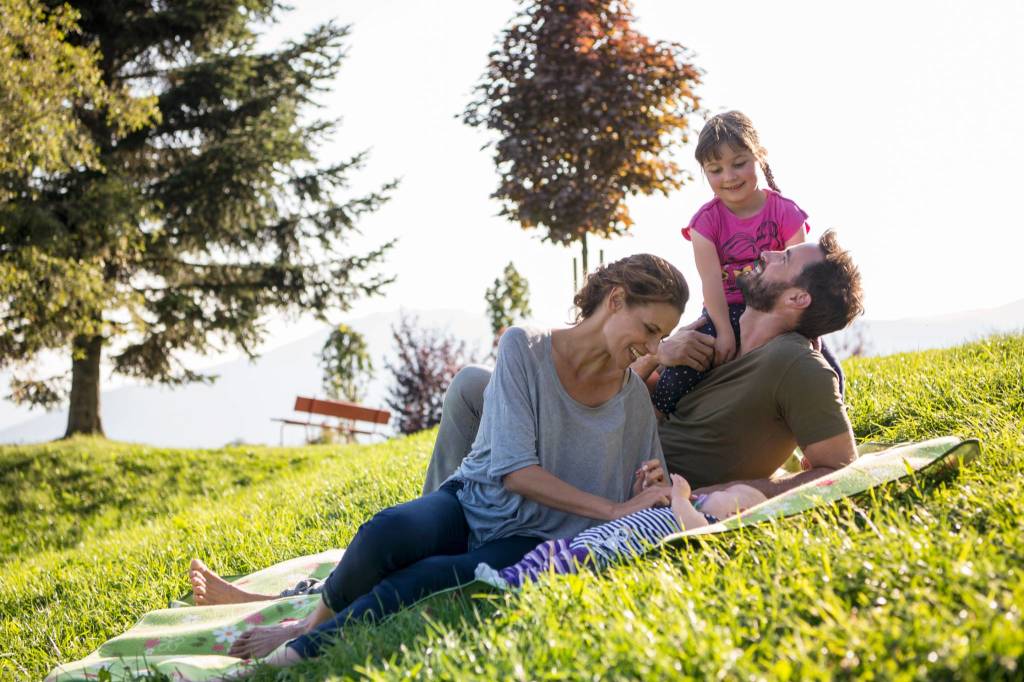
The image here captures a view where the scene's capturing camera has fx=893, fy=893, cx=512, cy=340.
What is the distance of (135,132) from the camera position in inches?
576

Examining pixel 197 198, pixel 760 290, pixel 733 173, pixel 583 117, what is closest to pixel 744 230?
pixel 733 173

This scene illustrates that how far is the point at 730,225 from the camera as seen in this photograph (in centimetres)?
429

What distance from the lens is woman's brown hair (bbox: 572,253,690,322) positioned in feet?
10.9

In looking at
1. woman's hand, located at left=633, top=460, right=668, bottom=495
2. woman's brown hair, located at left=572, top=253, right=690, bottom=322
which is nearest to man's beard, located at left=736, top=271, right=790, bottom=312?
woman's brown hair, located at left=572, top=253, right=690, bottom=322

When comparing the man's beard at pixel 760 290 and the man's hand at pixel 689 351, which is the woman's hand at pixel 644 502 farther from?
the man's beard at pixel 760 290

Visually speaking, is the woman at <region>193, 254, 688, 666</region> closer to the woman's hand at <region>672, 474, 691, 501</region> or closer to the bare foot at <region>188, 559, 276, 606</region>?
the woman's hand at <region>672, 474, 691, 501</region>

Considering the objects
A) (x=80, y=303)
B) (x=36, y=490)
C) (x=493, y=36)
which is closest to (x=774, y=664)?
(x=493, y=36)

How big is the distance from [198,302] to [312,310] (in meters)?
1.85

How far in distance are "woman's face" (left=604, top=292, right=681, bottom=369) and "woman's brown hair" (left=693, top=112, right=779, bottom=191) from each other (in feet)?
3.66

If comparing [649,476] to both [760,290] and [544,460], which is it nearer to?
[544,460]

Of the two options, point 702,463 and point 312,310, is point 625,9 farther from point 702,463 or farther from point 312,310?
point 702,463

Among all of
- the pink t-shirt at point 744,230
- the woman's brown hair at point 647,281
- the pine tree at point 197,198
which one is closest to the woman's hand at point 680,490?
the woman's brown hair at point 647,281

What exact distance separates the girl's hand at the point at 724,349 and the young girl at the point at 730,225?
0.06ft

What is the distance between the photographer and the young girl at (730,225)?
4.04 m
